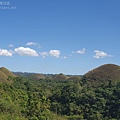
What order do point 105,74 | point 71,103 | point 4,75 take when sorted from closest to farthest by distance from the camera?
point 71,103 → point 105,74 → point 4,75

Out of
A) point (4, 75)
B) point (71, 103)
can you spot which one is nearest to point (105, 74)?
point (71, 103)

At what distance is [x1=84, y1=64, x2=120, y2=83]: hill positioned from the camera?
149 ft

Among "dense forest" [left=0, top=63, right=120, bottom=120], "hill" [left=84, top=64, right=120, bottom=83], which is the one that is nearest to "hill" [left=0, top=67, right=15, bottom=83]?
"hill" [left=84, top=64, right=120, bottom=83]

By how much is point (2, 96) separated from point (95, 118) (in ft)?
31.3

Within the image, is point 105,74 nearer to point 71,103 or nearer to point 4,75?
point 71,103

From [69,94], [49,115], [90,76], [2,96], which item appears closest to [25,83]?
[90,76]

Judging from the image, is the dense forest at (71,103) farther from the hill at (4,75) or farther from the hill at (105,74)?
the hill at (4,75)

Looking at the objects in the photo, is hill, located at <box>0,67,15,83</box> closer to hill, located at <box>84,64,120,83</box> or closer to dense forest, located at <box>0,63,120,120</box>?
hill, located at <box>84,64,120,83</box>

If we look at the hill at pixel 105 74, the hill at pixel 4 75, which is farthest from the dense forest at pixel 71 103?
the hill at pixel 4 75

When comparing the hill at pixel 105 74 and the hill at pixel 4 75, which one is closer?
the hill at pixel 105 74

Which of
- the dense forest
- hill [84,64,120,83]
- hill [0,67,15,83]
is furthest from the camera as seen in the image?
hill [0,67,15,83]

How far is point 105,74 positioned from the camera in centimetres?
4775

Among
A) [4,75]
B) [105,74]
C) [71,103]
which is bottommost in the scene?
[71,103]

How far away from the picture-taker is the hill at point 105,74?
149 ft
